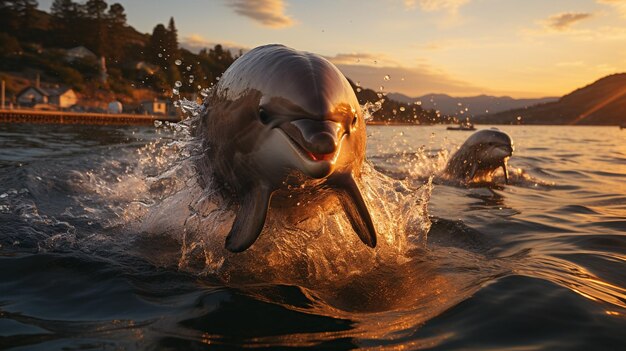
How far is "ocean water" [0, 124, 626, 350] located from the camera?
10.2ft

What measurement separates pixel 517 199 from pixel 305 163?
8.13 m

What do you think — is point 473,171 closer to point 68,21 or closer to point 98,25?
point 98,25

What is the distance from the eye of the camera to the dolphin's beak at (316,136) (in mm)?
3080

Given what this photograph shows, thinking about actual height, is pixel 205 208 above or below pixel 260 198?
below

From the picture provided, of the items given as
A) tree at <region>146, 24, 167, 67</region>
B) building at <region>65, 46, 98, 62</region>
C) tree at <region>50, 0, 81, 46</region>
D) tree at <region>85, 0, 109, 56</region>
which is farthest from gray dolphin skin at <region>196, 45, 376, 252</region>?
tree at <region>50, 0, 81, 46</region>

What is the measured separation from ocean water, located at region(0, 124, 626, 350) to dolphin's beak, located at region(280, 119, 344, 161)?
3.07ft

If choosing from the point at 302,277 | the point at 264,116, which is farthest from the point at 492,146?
the point at 264,116

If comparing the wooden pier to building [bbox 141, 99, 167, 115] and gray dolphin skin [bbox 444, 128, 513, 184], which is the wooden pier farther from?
gray dolphin skin [bbox 444, 128, 513, 184]

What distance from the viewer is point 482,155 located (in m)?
12.9

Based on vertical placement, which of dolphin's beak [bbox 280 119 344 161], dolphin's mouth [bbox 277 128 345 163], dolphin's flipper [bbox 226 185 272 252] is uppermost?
dolphin's beak [bbox 280 119 344 161]

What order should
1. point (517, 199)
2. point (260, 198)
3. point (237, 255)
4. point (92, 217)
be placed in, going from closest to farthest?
point (260, 198), point (237, 255), point (92, 217), point (517, 199)

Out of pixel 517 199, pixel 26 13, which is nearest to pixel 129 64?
pixel 26 13

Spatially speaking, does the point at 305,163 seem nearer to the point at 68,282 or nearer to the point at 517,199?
the point at 68,282

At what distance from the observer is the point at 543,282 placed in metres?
4.19
